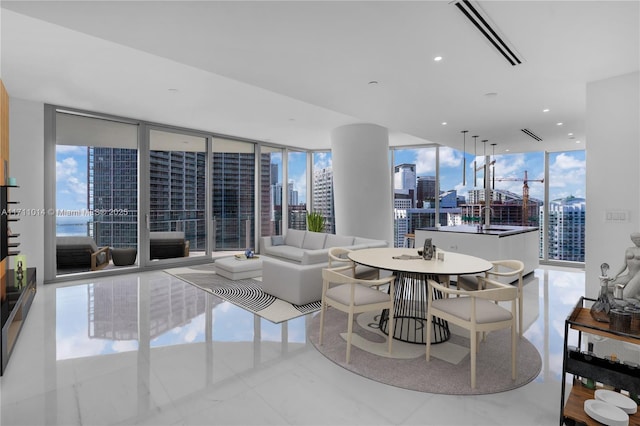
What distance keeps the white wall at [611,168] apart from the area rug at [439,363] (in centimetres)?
123

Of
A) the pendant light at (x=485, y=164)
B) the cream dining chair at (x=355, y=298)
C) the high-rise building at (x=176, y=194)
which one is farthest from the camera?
the high-rise building at (x=176, y=194)

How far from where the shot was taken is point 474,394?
2.19 metres

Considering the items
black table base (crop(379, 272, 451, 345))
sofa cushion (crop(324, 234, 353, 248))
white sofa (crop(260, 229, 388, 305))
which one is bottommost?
black table base (crop(379, 272, 451, 345))

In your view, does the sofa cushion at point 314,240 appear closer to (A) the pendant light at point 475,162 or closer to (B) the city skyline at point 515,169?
(B) the city skyline at point 515,169

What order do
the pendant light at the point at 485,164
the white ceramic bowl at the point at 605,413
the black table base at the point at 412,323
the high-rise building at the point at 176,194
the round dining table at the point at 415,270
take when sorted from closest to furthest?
the white ceramic bowl at the point at 605,413 → the round dining table at the point at 415,270 → the black table base at the point at 412,323 → the pendant light at the point at 485,164 → the high-rise building at the point at 176,194

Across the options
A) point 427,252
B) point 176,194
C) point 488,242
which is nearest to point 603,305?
point 427,252

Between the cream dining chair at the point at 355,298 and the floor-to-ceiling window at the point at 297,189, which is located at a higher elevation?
the floor-to-ceiling window at the point at 297,189

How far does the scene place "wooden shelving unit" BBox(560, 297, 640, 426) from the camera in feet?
5.54

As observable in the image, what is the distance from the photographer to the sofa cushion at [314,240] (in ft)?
21.2

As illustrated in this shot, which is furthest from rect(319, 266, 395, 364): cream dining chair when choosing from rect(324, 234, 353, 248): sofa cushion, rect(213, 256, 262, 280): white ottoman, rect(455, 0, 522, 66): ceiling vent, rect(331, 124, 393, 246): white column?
rect(331, 124, 393, 246): white column

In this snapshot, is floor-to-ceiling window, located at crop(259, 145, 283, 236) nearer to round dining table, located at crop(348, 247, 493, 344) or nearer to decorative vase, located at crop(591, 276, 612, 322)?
round dining table, located at crop(348, 247, 493, 344)

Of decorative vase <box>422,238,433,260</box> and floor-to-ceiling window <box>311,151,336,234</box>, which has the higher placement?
floor-to-ceiling window <box>311,151,336,234</box>

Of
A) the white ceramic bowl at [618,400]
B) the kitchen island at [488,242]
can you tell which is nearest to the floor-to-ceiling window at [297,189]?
the kitchen island at [488,242]

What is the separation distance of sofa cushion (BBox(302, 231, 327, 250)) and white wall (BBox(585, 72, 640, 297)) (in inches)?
160
